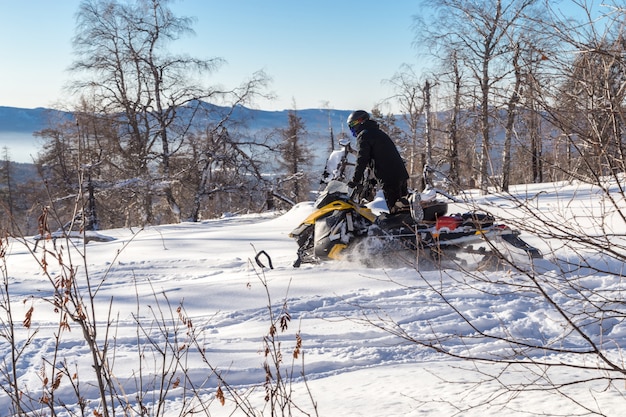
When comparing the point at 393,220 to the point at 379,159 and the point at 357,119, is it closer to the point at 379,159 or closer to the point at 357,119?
the point at 379,159

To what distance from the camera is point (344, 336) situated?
12.9 ft

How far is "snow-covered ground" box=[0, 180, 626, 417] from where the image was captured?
2.45 metres

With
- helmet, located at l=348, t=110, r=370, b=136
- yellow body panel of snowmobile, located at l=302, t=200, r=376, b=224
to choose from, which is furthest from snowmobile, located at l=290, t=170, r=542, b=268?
helmet, located at l=348, t=110, r=370, b=136

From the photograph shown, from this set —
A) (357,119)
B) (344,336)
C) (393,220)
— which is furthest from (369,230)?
(344,336)

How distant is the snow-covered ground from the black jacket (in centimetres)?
111

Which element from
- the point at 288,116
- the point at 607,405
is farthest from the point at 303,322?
the point at 288,116

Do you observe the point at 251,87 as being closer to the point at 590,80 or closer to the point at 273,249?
the point at 273,249

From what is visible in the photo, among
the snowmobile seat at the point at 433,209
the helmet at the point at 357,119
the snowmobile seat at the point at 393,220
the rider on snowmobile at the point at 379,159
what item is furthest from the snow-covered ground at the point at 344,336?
the helmet at the point at 357,119

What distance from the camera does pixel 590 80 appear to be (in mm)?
2104

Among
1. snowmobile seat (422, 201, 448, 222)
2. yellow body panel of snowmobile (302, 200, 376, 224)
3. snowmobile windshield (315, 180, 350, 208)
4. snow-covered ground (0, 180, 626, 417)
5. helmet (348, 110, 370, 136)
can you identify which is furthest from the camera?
helmet (348, 110, 370, 136)

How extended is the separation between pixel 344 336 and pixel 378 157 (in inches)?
107

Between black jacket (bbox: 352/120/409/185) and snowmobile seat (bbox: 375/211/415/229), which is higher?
black jacket (bbox: 352/120/409/185)

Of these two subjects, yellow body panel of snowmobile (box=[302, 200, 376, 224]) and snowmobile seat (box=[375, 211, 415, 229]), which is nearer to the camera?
snowmobile seat (box=[375, 211, 415, 229])

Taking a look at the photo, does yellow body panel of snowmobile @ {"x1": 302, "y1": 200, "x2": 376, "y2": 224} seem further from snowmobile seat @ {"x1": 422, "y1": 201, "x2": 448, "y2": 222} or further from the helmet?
the helmet
